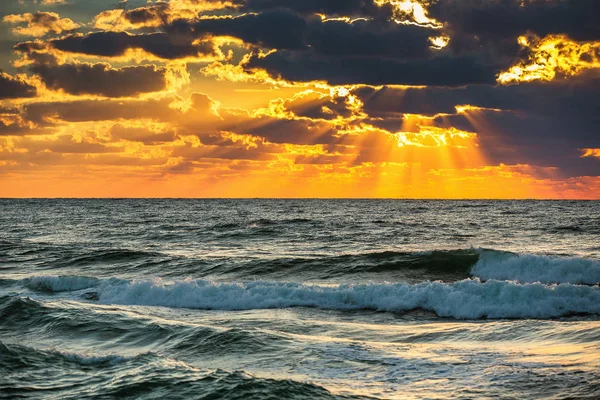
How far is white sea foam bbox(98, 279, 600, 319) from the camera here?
62.4 ft

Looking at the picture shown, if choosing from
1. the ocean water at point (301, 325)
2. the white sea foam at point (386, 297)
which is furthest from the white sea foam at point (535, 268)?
the white sea foam at point (386, 297)

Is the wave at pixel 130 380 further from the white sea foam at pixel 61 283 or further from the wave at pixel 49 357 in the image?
the white sea foam at pixel 61 283

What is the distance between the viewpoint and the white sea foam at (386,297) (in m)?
19.0

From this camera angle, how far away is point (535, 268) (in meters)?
26.9

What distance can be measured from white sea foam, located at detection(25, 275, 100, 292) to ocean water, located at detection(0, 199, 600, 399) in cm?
8

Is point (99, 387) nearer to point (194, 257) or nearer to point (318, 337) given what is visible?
point (318, 337)

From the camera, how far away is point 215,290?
2234 cm

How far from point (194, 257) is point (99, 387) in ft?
76.0

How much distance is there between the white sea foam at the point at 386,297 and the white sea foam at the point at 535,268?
5.61 meters

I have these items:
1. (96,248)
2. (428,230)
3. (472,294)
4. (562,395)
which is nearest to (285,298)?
(472,294)

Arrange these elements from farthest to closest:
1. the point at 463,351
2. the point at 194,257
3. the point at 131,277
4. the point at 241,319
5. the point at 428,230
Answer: the point at 428,230 → the point at 194,257 → the point at 131,277 → the point at 241,319 → the point at 463,351

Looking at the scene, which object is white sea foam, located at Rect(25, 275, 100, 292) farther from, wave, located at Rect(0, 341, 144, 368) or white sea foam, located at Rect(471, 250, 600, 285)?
white sea foam, located at Rect(471, 250, 600, 285)

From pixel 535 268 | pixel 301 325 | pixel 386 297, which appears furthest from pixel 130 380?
pixel 535 268

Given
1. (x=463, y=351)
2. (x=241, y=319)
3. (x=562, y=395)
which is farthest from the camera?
(x=241, y=319)
